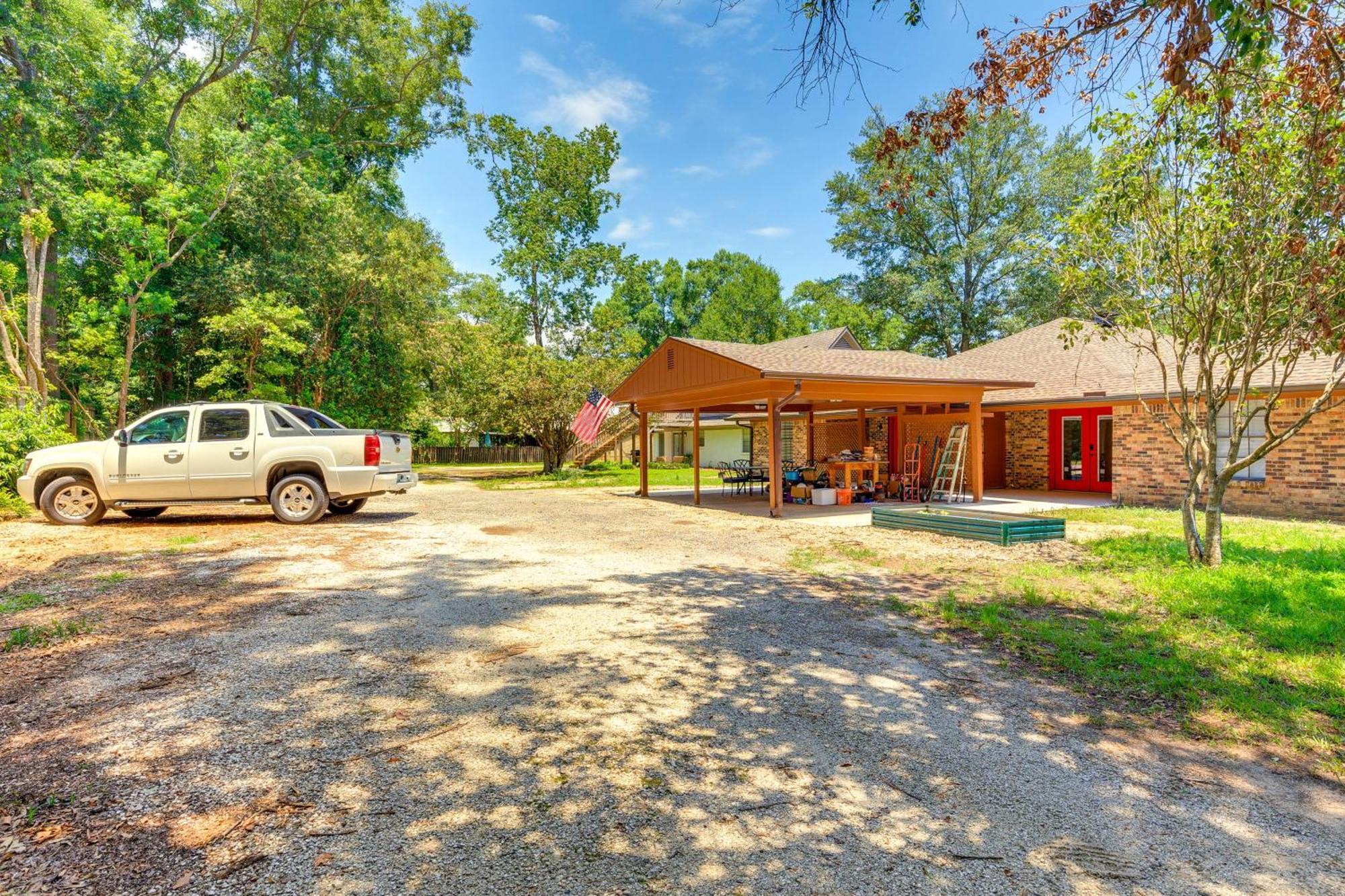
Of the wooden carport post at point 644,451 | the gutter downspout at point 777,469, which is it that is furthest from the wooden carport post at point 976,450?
the wooden carport post at point 644,451

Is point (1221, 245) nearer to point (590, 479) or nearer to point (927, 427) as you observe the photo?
point (927, 427)

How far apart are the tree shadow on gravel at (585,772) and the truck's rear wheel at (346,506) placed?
24.4 feet

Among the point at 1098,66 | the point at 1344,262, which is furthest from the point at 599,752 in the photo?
the point at 1344,262

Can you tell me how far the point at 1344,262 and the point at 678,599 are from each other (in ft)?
22.2

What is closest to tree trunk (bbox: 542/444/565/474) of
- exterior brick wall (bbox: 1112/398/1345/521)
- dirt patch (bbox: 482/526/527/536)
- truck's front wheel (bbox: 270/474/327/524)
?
dirt patch (bbox: 482/526/527/536)

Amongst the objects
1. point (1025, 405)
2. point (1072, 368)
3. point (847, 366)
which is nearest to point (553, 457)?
point (847, 366)

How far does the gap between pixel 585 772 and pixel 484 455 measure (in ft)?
133

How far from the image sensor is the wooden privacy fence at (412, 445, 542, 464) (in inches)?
1607

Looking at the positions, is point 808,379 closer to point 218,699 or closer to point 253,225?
point 218,699

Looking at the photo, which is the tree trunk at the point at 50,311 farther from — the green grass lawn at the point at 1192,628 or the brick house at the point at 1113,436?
the brick house at the point at 1113,436

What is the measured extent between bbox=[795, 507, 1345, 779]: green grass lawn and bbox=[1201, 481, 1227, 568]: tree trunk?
0.72ft

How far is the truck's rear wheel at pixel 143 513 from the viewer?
10.9 metres

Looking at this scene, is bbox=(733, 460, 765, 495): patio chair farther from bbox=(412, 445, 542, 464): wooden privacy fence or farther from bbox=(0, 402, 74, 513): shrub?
bbox=(412, 445, 542, 464): wooden privacy fence

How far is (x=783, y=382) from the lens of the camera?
39.9 ft
